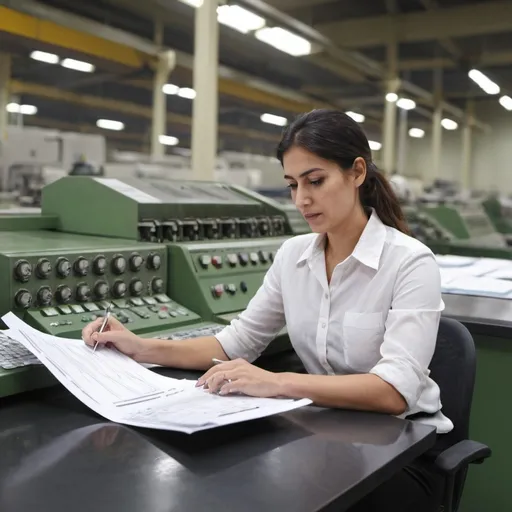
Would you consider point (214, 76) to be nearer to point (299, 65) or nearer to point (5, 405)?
point (5, 405)

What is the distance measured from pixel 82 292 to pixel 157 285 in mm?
275

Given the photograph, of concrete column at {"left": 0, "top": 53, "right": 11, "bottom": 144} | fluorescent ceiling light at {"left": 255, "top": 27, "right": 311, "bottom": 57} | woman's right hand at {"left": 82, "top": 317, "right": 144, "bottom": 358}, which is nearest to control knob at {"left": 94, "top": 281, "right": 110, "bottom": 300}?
woman's right hand at {"left": 82, "top": 317, "right": 144, "bottom": 358}

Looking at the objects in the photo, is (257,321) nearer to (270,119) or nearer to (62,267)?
(62,267)

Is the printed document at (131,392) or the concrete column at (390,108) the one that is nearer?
the printed document at (131,392)

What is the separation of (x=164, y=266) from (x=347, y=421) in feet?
2.76

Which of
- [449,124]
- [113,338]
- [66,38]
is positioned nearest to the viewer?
[113,338]

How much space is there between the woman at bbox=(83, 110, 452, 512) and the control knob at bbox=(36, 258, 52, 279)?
0.20m

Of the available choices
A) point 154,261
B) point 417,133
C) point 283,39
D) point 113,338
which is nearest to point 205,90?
point 283,39

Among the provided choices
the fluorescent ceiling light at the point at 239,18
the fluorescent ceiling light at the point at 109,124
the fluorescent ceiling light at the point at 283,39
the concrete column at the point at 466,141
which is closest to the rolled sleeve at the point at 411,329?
the fluorescent ceiling light at the point at 239,18

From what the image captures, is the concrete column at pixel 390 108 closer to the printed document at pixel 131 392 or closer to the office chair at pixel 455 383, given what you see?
the office chair at pixel 455 383

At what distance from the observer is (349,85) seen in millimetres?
10016

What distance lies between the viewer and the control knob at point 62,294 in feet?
4.81

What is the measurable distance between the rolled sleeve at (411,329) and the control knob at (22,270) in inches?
30.9

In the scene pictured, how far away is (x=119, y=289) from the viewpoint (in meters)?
1.60
